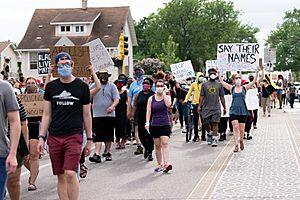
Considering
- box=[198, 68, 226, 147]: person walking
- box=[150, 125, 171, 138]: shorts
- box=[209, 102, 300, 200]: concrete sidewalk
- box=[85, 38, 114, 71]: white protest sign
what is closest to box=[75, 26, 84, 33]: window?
box=[209, 102, 300, 200]: concrete sidewalk

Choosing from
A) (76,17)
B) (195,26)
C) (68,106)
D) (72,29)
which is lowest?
(68,106)

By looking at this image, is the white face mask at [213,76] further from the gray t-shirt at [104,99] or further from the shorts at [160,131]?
the shorts at [160,131]

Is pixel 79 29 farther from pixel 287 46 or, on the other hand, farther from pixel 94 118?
pixel 94 118

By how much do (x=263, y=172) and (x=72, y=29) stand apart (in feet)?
173

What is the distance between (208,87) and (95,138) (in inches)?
154

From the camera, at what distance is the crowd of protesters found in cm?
750

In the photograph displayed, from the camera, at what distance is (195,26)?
87.5 meters

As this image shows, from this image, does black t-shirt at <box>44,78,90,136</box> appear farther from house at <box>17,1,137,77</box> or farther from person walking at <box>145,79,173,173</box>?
house at <box>17,1,137,77</box>

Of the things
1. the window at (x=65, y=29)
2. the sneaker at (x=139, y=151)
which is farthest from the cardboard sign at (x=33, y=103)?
the window at (x=65, y=29)

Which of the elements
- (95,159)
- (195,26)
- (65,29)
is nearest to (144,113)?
(95,159)

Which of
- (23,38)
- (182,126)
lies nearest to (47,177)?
(182,126)

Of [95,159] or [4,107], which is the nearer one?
[4,107]

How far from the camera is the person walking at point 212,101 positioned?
16375mm

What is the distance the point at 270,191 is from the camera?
9.73 m
